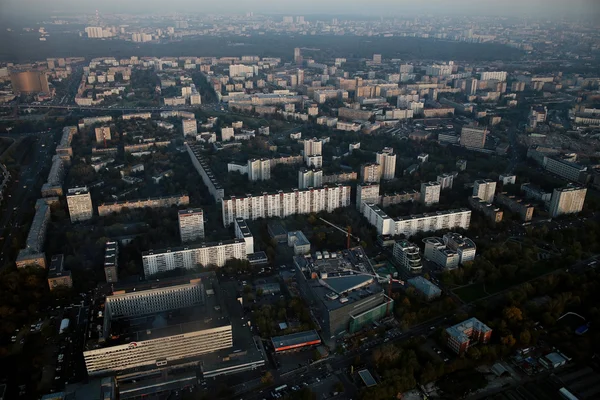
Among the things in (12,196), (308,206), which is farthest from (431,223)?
(12,196)

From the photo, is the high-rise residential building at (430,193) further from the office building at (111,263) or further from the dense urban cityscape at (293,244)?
the office building at (111,263)

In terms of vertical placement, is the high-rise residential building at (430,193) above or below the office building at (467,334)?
above

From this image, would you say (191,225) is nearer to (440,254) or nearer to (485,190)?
(440,254)

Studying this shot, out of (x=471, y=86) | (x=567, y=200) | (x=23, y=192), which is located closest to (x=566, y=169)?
(x=567, y=200)

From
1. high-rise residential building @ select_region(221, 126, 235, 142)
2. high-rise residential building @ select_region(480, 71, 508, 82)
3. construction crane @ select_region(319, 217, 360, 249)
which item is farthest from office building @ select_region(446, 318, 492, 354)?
high-rise residential building @ select_region(480, 71, 508, 82)

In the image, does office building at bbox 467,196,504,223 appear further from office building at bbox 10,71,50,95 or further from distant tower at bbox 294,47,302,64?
distant tower at bbox 294,47,302,64

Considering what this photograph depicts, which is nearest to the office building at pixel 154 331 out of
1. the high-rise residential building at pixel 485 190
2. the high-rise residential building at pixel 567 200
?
the high-rise residential building at pixel 485 190

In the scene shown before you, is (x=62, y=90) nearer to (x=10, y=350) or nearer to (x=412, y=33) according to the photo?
(x=10, y=350)
